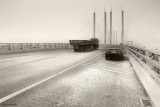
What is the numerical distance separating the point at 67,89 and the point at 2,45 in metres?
28.1

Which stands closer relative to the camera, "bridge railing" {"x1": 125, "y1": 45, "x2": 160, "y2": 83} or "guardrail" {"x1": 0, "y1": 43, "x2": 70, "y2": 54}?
"bridge railing" {"x1": 125, "y1": 45, "x2": 160, "y2": 83}

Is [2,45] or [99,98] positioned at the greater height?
[2,45]

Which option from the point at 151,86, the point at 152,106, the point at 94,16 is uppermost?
the point at 94,16

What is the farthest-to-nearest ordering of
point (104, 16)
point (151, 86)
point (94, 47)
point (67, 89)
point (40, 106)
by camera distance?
point (104, 16), point (94, 47), point (67, 89), point (151, 86), point (40, 106)

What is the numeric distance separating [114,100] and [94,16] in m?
70.0

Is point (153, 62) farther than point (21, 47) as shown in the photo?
No

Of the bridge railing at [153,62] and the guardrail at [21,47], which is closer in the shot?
the bridge railing at [153,62]

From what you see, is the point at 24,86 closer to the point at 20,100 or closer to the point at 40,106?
the point at 20,100

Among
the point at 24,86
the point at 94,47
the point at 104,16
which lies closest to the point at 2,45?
the point at 94,47

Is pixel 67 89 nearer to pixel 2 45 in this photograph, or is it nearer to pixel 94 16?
pixel 2 45

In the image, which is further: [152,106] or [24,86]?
[24,86]

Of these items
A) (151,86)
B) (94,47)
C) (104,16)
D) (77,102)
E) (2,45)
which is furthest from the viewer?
(104,16)

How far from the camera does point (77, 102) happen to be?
17.1ft

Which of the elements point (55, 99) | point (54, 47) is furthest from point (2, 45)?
point (55, 99)
